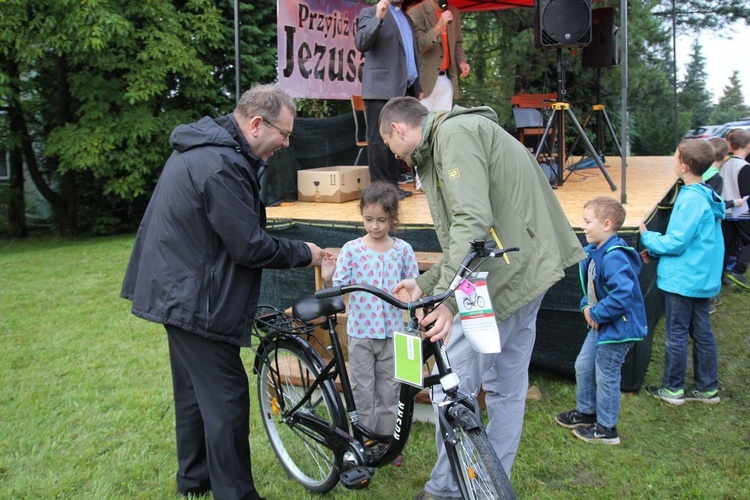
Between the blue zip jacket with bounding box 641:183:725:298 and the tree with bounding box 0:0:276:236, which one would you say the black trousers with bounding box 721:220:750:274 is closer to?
the blue zip jacket with bounding box 641:183:725:298

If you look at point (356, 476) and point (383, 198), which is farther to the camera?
point (383, 198)

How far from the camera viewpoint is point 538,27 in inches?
279

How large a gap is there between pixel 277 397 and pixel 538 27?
5.23 meters

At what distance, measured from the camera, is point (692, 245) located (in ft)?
13.5

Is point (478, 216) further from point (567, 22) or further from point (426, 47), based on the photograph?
point (567, 22)

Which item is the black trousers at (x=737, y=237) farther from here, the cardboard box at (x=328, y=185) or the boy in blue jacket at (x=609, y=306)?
the cardboard box at (x=328, y=185)

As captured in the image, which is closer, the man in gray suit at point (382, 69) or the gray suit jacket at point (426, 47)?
the man in gray suit at point (382, 69)

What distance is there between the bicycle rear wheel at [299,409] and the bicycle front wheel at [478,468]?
72 cm

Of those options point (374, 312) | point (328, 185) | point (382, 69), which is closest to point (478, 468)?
point (374, 312)

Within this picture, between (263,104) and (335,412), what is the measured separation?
132cm

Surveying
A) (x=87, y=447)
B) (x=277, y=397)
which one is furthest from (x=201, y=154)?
(x=87, y=447)

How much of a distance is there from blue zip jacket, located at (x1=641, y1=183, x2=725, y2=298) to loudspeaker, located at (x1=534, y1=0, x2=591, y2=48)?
3201 millimetres

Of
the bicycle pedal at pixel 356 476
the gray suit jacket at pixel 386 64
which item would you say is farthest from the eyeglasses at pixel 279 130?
the gray suit jacket at pixel 386 64

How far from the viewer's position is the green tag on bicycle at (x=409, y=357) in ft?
8.02
